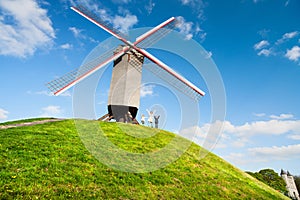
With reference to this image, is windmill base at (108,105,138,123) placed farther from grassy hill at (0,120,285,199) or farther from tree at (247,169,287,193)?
tree at (247,169,287,193)

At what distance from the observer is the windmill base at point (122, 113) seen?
Answer: 23559 mm

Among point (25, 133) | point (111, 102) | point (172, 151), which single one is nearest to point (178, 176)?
point (172, 151)

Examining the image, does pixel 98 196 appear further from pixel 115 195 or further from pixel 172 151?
pixel 172 151

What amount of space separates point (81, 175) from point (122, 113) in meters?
12.7

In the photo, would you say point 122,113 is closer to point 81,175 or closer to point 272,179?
point 81,175

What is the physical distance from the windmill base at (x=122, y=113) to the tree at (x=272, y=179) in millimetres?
22457

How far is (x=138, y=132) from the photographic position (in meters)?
20.6

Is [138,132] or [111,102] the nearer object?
[138,132]

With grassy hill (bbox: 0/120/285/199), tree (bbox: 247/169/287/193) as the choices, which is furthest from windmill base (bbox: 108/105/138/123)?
tree (bbox: 247/169/287/193)

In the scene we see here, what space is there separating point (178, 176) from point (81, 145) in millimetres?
6161

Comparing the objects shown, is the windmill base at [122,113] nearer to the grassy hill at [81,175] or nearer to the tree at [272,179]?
the grassy hill at [81,175]

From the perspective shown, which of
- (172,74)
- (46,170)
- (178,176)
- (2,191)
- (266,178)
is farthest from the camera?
(266,178)

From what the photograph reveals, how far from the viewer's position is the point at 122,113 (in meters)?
23.7

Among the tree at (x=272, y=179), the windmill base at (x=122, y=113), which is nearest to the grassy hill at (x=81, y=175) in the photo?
the windmill base at (x=122, y=113)
